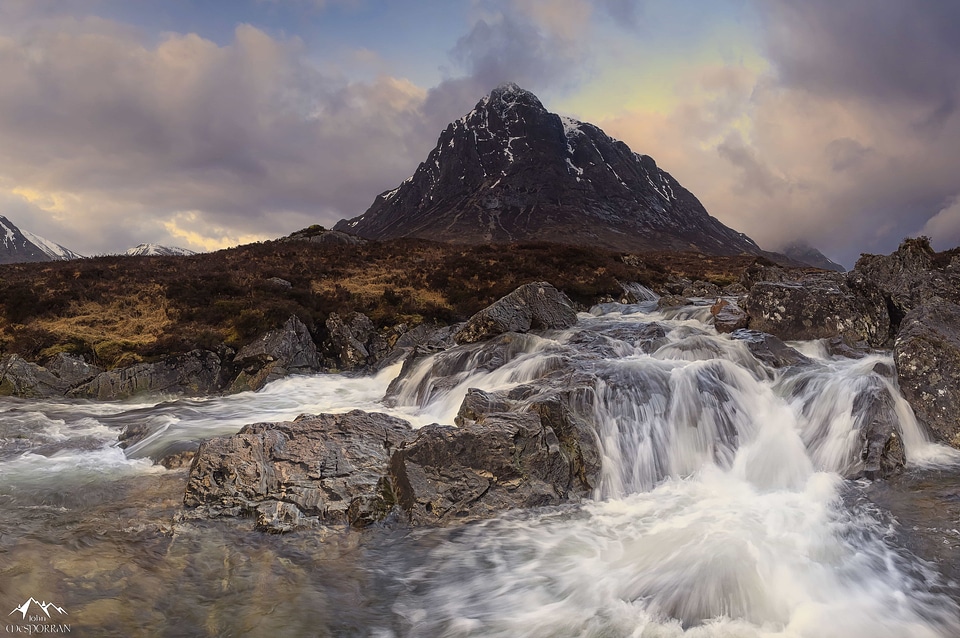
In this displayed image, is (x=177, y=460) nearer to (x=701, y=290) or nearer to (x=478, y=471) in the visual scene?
(x=478, y=471)

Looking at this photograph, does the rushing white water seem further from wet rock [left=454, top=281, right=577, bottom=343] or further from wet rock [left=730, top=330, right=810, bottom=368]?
wet rock [left=454, top=281, right=577, bottom=343]

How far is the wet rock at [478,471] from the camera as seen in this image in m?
7.82

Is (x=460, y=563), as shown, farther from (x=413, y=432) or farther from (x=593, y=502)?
(x=413, y=432)

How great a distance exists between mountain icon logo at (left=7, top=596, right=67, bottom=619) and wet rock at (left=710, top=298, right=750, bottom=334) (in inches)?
673

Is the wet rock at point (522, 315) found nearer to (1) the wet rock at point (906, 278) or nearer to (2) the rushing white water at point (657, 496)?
(2) the rushing white water at point (657, 496)

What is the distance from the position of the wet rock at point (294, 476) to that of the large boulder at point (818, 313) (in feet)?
45.0

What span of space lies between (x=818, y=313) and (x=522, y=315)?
9.91 meters

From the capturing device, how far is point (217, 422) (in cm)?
1280

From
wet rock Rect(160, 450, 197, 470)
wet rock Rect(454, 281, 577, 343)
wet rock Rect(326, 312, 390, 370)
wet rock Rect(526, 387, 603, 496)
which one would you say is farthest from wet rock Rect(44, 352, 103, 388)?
wet rock Rect(526, 387, 603, 496)

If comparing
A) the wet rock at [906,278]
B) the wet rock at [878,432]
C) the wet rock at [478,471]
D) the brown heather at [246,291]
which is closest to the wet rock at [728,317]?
the wet rock at [906,278]

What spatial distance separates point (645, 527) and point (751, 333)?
9.87 m

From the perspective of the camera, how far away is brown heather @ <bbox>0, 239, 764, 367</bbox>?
59.4 ft

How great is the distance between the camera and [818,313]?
52.5 feet

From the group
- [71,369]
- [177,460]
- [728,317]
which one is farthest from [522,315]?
[71,369]
